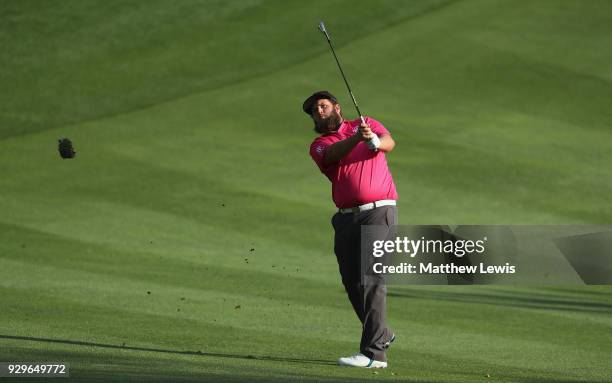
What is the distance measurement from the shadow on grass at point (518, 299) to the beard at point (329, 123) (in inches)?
209

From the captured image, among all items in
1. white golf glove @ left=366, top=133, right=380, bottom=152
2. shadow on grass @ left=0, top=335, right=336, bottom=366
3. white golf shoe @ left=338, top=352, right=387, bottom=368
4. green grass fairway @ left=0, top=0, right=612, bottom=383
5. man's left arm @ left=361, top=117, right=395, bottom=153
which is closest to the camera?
white golf glove @ left=366, top=133, right=380, bottom=152

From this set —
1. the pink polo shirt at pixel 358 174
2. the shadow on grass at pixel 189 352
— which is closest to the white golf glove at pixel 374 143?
the pink polo shirt at pixel 358 174

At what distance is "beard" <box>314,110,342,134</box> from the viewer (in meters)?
10.9

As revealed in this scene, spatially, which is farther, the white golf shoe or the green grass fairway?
the green grass fairway

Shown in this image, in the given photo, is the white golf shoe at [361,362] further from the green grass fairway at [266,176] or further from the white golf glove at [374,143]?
the white golf glove at [374,143]

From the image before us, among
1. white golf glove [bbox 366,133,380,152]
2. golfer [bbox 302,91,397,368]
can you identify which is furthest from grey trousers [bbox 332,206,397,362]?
white golf glove [bbox 366,133,380,152]

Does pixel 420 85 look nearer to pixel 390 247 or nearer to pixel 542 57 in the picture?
pixel 542 57

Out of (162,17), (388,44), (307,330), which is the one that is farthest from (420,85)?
(307,330)

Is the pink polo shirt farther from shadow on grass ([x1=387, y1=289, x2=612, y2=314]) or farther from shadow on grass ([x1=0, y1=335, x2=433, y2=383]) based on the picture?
shadow on grass ([x1=387, y1=289, x2=612, y2=314])

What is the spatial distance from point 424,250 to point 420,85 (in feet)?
61.0

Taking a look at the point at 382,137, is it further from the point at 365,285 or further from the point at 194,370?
the point at 194,370

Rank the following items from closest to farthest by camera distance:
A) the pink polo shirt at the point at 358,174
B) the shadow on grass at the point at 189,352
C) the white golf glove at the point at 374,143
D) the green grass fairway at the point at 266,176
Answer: the white golf glove at the point at 374,143, the pink polo shirt at the point at 358,174, the shadow on grass at the point at 189,352, the green grass fairway at the point at 266,176

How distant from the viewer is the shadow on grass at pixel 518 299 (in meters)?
15.3

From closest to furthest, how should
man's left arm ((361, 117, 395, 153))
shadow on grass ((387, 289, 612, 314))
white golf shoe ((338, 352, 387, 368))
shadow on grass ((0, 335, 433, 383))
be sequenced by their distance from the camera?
shadow on grass ((0, 335, 433, 383))
man's left arm ((361, 117, 395, 153))
white golf shoe ((338, 352, 387, 368))
shadow on grass ((387, 289, 612, 314))
